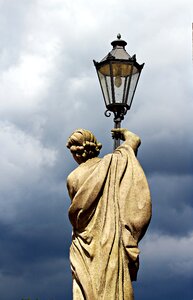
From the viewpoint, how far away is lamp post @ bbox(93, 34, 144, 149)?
38.5ft

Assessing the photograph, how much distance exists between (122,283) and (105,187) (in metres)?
1.32

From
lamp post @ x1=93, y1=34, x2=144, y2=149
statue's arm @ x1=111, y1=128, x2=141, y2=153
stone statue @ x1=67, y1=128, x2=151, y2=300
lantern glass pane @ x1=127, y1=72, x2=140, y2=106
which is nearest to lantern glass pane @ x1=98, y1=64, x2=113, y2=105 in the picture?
lamp post @ x1=93, y1=34, x2=144, y2=149

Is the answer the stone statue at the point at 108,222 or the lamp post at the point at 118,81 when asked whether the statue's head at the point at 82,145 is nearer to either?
the stone statue at the point at 108,222

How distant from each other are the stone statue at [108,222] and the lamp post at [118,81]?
85cm

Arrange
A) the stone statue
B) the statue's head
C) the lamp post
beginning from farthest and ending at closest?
1. the lamp post
2. the statue's head
3. the stone statue

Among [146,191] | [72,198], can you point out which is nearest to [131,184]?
[146,191]

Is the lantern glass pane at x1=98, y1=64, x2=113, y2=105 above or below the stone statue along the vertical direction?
above

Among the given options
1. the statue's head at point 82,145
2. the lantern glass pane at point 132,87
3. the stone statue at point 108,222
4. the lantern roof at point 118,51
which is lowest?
the stone statue at point 108,222

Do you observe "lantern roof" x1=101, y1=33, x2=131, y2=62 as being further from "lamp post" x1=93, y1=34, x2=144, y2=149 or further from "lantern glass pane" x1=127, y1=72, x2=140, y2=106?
"lantern glass pane" x1=127, y1=72, x2=140, y2=106

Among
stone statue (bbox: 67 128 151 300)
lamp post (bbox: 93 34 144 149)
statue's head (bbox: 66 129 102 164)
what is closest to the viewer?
stone statue (bbox: 67 128 151 300)

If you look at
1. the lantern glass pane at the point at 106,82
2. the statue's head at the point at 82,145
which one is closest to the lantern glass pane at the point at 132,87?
the lantern glass pane at the point at 106,82

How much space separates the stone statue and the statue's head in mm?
184

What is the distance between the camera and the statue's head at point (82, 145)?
36.9 ft

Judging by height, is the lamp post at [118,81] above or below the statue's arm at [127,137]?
above
